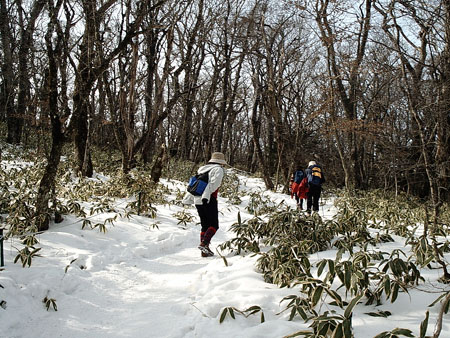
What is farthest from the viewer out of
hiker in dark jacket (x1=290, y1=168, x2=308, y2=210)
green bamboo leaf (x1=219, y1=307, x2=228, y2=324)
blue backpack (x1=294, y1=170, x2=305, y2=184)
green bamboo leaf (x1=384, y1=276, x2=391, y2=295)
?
blue backpack (x1=294, y1=170, x2=305, y2=184)

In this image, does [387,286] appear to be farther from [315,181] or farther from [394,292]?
[315,181]

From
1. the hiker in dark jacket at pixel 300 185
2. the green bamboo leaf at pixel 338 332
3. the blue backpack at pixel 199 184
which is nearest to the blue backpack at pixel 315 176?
the hiker in dark jacket at pixel 300 185

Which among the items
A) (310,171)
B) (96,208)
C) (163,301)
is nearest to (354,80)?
(310,171)

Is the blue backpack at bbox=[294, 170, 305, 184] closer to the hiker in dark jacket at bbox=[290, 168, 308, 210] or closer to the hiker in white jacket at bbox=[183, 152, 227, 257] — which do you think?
the hiker in dark jacket at bbox=[290, 168, 308, 210]

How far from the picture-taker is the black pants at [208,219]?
16.0ft

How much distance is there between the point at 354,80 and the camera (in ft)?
46.4

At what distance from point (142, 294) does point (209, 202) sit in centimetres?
184

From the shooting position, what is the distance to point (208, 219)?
4.98 metres

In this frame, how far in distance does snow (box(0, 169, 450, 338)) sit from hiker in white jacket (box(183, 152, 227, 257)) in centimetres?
31

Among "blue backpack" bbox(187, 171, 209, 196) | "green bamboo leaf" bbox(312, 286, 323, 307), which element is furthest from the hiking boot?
"green bamboo leaf" bbox(312, 286, 323, 307)

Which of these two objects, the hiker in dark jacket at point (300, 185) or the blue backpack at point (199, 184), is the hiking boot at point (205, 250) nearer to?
the blue backpack at point (199, 184)

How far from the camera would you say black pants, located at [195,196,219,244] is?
16.0 feet

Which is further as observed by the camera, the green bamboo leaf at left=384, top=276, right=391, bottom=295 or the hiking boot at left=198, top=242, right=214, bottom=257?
the hiking boot at left=198, top=242, right=214, bottom=257

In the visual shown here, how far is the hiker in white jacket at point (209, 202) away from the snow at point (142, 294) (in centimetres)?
31
